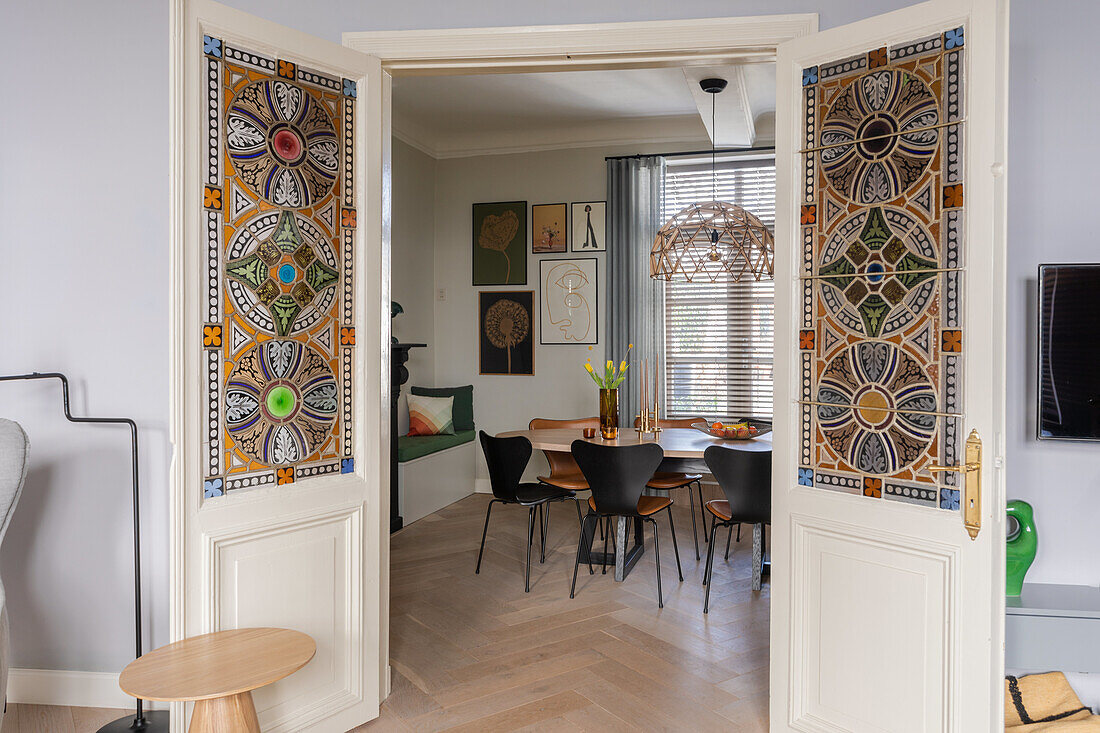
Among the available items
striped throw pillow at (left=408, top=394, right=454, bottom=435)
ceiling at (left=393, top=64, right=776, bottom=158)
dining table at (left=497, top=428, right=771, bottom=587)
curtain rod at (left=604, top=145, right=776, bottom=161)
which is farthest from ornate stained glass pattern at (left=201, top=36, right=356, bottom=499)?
curtain rod at (left=604, top=145, right=776, bottom=161)

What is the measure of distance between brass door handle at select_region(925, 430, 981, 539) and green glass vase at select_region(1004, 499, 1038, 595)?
19.5 inches

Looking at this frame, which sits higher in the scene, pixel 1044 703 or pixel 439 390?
pixel 439 390

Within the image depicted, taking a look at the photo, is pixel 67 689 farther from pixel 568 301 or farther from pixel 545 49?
pixel 568 301

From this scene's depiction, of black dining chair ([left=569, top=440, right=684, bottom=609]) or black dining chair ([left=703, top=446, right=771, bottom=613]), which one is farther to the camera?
black dining chair ([left=569, top=440, right=684, bottom=609])

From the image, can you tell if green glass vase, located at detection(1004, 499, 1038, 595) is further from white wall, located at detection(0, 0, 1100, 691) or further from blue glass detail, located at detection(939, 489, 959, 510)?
white wall, located at detection(0, 0, 1100, 691)

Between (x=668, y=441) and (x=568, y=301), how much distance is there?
7.81 feet

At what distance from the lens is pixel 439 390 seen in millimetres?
6293

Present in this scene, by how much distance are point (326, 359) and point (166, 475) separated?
787 mm

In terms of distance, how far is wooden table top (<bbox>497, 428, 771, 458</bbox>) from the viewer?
3758 mm

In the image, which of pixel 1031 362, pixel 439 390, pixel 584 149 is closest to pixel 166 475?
pixel 1031 362

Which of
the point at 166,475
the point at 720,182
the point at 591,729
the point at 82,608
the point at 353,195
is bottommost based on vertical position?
the point at 591,729

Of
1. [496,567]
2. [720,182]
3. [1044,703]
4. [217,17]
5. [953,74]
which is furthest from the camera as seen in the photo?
[720,182]

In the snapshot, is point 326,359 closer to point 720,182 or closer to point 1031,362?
point 1031,362

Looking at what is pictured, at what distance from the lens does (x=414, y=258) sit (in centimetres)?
614
